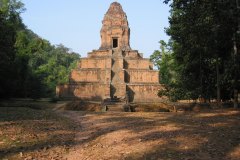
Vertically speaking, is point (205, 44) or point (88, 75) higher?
point (205, 44)

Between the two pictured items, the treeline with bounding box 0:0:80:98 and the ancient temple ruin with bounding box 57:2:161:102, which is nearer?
the treeline with bounding box 0:0:80:98

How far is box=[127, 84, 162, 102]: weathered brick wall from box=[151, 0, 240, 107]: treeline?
3704 mm

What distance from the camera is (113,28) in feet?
127

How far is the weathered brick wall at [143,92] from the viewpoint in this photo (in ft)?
109

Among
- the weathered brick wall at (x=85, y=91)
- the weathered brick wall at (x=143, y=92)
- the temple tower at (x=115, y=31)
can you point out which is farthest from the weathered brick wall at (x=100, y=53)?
the weathered brick wall at (x=143, y=92)

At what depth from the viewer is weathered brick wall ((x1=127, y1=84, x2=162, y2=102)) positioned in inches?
1310

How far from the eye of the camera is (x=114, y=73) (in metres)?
35.2

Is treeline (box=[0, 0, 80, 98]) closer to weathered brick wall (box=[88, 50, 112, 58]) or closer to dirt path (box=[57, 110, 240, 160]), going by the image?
weathered brick wall (box=[88, 50, 112, 58])

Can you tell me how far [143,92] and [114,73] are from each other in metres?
4.12

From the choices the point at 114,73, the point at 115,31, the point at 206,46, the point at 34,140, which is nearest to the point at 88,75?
the point at 114,73

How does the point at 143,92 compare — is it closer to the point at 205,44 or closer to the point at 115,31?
the point at 115,31

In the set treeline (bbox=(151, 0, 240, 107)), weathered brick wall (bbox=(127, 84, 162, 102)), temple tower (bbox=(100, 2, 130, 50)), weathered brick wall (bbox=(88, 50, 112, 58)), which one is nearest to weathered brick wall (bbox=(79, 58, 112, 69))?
weathered brick wall (bbox=(88, 50, 112, 58))

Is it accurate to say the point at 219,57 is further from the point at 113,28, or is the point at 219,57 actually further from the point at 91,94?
the point at 113,28

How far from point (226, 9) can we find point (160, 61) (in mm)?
32216
